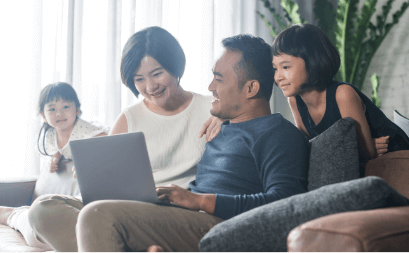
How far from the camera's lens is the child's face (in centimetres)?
197

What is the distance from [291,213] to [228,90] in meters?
0.58

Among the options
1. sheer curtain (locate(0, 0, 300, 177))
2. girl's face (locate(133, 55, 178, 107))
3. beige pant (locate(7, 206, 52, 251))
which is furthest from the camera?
sheer curtain (locate(0, 0, 300, 177))

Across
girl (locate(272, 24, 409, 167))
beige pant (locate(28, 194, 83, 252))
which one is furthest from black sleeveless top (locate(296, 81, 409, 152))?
beige pant (locate(28, 194, 83, 252))

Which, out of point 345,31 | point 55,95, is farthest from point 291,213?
point 345,31

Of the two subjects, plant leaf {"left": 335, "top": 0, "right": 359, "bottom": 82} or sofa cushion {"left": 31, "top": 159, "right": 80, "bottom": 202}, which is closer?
sofa cushion {"left": 31, "top": 159, "right": 80, "bottom": 202}

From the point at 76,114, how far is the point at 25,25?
0.73 meters

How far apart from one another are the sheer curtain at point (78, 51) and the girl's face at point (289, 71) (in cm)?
98

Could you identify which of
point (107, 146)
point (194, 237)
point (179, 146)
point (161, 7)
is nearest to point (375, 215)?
point (194, 237)

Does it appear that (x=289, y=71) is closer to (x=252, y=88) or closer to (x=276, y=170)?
(x=252, y=88)

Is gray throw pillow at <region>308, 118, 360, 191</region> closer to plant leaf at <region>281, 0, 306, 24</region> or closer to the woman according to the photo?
the woman

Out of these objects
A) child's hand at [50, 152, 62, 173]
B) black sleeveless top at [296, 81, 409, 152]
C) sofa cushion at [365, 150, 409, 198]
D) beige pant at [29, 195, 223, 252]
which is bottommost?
child's hand at [50, 152, 62, 173]

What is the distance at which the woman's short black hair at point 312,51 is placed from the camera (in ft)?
3.90

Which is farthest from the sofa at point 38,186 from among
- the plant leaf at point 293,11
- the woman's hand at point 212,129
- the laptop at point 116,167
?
the plant leaf at point 293,11

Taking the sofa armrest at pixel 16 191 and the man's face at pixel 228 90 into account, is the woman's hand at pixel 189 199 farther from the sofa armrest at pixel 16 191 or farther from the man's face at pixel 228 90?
the sofa armrest at pixel 16 191
